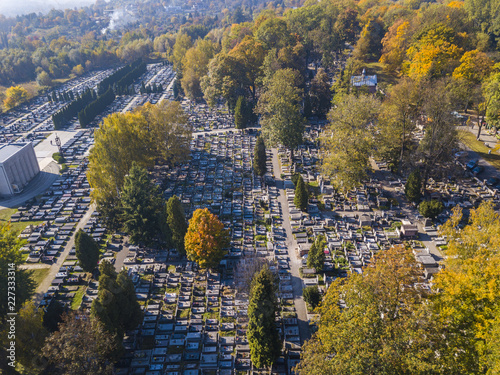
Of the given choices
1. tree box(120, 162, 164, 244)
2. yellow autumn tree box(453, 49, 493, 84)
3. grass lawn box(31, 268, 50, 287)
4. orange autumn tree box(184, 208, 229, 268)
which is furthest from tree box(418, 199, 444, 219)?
grass lawn box(31, 268, 50, 287)

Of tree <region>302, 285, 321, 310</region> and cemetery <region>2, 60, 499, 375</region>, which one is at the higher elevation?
tree <region>302, 285, 321, 310</region>

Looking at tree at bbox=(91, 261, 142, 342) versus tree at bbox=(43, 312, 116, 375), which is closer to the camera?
tree at bbox=(43, 312, 116, 375)

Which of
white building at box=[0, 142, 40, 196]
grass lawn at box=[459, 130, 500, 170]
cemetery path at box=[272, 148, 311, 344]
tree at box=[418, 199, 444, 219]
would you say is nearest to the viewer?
cemetery path at box=[272, 148, 311, 344]

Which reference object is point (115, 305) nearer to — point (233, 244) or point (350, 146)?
point (233, 244)

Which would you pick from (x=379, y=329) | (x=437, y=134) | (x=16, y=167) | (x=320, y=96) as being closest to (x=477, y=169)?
(x=437, y=134)

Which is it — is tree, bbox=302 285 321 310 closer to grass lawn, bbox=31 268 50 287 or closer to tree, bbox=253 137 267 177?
tree, bbox=253 137 267 177

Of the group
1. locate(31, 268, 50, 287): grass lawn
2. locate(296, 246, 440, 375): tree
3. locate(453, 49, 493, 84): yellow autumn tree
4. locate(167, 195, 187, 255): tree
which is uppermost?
locate(453, 49, 493, 84): yellow autumn tree

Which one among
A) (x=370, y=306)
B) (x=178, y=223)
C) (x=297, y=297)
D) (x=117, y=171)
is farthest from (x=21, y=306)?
(x=370, y=306)
